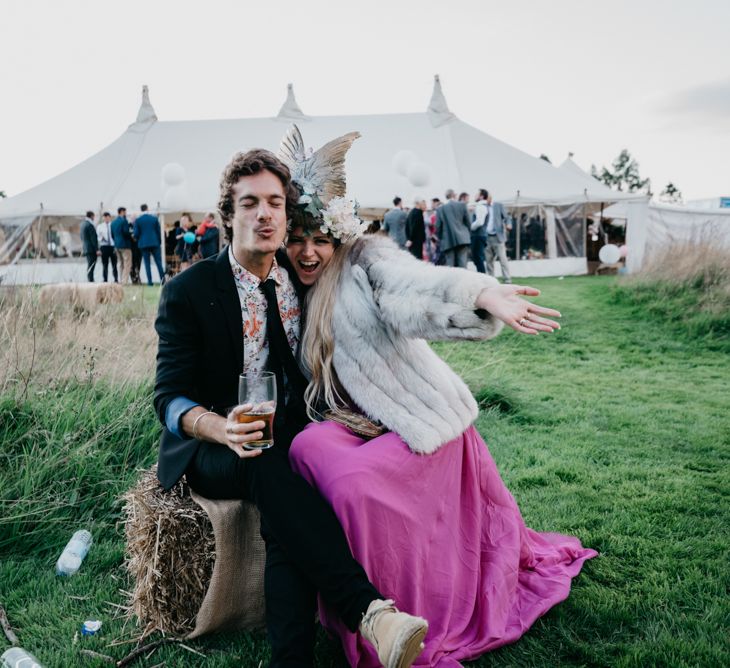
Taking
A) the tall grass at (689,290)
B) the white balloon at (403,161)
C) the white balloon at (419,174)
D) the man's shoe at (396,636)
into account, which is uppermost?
the white balloon at (403,161)

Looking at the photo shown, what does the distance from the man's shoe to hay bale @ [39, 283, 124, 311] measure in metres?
4.57

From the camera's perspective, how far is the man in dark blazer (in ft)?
6.76

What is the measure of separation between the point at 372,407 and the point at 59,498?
194 cm

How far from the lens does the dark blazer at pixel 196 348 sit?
2.47 metres

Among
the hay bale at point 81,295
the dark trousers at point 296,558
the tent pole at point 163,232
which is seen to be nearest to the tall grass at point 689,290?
the hay bale at point 81,295

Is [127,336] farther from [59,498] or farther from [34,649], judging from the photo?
[34,649]

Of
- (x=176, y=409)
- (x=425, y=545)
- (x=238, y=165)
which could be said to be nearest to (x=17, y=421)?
(x=176, y=409)

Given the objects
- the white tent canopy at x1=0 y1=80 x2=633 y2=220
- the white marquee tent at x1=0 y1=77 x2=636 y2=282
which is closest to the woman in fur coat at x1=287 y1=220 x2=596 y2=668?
the white tent canopy at x1=0 y1=80 x2=633 y2=220

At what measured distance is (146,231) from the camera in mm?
14484

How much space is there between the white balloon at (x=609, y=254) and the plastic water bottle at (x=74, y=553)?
1623 centimetres

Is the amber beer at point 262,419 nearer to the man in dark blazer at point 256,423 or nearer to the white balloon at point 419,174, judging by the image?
the man in dark blazer at point 256,423

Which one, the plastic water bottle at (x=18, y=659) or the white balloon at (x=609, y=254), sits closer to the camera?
the plastic water bottle at (x=18, y=659)

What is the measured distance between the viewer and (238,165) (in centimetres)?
262

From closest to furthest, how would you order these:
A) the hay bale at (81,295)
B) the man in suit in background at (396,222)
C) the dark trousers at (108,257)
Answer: the hay bale at (81,295) < the man in suit in background at (396,222) < the dark trousers at (108,257)
